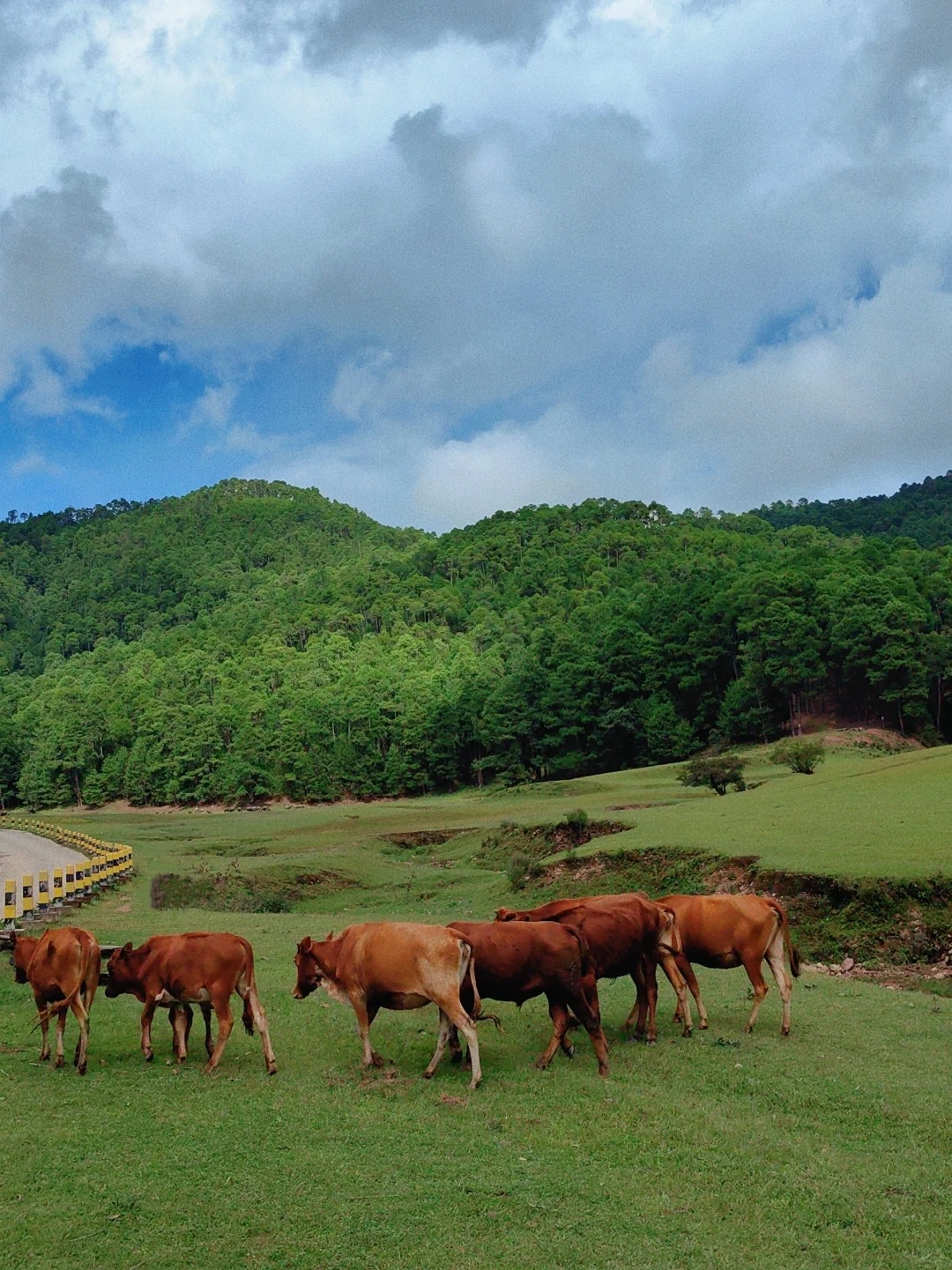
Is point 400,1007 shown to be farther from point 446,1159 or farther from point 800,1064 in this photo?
point 800,1064

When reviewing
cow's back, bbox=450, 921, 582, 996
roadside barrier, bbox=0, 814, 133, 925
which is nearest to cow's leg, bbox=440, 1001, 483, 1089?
cow's back, bbox=450, 921, 582, 996

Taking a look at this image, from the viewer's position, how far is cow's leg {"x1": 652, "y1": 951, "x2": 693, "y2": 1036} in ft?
41.1

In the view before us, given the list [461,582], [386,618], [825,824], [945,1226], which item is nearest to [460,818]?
[825,824]

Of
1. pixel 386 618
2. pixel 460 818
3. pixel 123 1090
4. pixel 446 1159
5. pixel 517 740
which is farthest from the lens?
pixel 386 618

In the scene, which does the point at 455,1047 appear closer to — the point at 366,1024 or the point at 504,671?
the point at 366,1024

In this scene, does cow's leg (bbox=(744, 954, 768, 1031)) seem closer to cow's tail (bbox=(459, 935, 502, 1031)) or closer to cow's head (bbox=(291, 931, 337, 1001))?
cow's tail (bbox=(459, 935, 502, 1031))

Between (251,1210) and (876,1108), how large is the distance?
20.9 feet

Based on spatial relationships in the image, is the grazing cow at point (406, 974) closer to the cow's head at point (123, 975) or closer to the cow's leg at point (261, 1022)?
the cow's leg at point (261, 1022)

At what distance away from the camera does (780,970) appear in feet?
43.0

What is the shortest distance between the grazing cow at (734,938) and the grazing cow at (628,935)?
0.24m

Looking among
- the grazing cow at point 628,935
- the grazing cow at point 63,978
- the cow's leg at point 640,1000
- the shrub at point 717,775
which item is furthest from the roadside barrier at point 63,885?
the shrub at point 717,775

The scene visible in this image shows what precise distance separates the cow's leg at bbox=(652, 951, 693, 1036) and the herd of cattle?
3 centimetres

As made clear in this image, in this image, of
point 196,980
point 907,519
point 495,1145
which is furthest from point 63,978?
point 907,519

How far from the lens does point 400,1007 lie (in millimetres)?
11258
